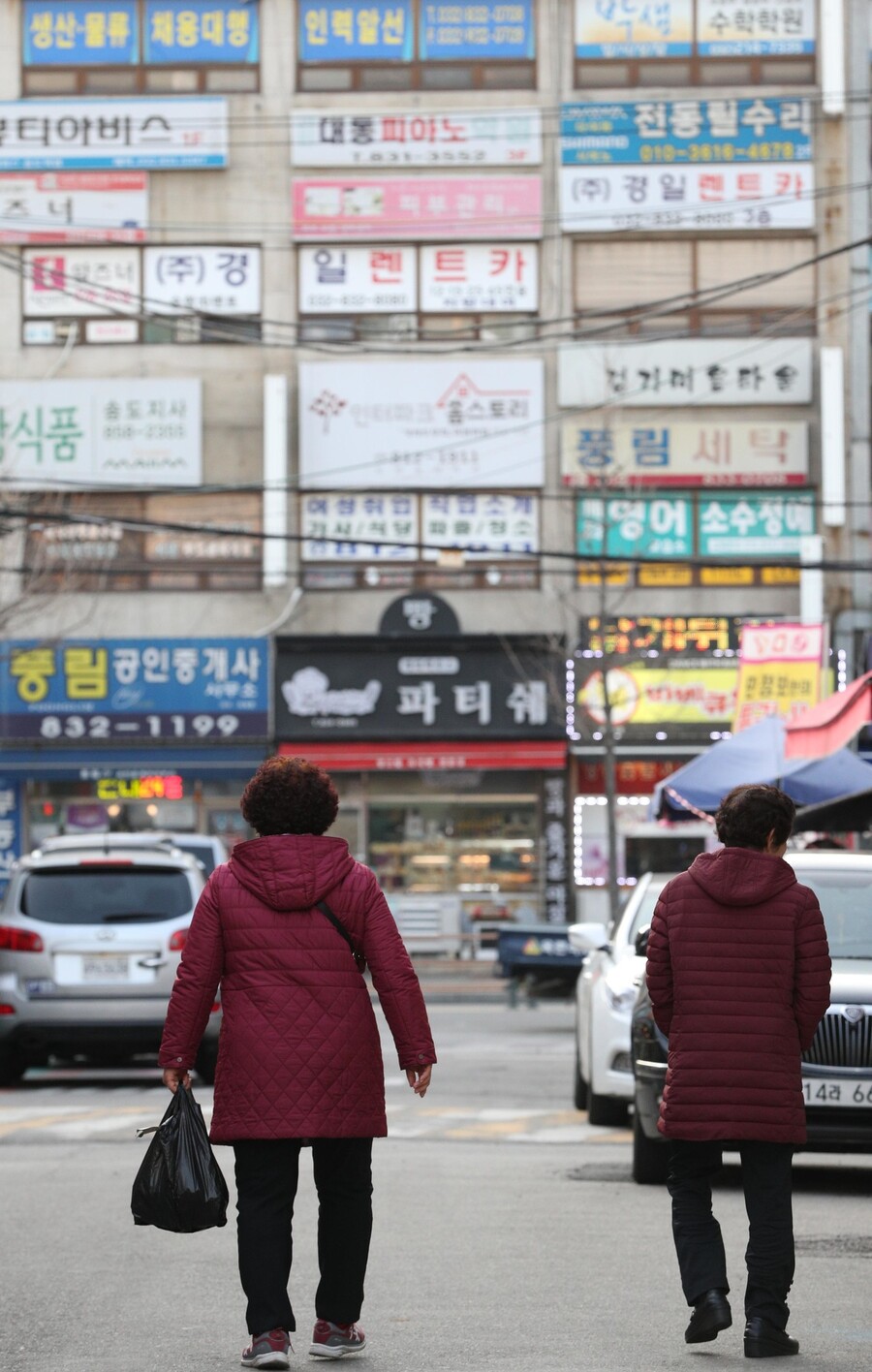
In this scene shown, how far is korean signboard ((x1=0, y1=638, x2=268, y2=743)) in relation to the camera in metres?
36.8

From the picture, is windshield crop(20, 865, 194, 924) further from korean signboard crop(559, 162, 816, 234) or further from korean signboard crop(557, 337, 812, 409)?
korean signboard crop(559, 162, 816, 234)

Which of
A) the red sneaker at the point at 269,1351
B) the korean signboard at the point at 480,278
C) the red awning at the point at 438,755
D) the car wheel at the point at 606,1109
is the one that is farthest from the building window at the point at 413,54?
the red sneaker at the point at 269,1351

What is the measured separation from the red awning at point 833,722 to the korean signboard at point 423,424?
17.4 metres

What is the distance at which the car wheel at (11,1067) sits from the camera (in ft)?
57.8

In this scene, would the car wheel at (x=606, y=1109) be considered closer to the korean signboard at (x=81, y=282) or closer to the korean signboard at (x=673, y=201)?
the korean signboard at (x=673, y=201)

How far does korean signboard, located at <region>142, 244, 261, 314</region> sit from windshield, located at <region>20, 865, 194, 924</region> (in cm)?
2120

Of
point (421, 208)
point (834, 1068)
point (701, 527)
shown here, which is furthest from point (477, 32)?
point (834, 1068)

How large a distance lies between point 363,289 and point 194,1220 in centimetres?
3193

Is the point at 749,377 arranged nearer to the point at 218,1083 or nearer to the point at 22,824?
the point at 22,824

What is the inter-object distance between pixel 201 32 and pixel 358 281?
5.00 metres

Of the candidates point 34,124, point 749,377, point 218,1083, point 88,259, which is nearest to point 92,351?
point 88,259

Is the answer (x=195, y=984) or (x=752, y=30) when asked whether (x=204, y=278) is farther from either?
(x=195, y=984)

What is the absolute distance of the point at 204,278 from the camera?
3759 cm

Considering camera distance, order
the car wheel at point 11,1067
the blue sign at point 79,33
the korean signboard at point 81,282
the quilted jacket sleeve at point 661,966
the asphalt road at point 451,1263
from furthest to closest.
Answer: the blue sign at point 79,33, the korean signboard at point 81,282, the car wheel at point 11,1067, the quilted jacket sleeve at point 661,966, the asphalt road at point 451,1263
